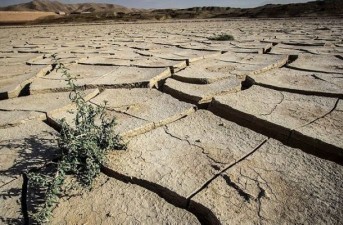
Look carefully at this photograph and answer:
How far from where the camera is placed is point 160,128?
1591 mm

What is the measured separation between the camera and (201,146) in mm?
1391

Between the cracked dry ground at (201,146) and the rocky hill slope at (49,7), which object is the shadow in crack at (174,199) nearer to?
the cracked dry ground at (201,146)

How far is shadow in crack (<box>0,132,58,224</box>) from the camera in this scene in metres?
1.03

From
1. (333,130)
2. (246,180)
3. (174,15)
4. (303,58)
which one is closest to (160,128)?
(246,180)

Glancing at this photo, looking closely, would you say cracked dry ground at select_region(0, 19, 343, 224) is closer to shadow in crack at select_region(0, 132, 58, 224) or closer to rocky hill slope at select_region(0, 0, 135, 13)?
shadow in crack at select_region(0, 132, 58, 224)

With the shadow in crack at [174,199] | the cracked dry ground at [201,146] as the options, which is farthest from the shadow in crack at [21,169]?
the shadow in crack at [174,199]

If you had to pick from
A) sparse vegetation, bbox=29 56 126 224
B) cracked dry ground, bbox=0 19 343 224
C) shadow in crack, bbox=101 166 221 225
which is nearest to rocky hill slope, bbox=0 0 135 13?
cracked dry ground, bbox=0 19 343 224

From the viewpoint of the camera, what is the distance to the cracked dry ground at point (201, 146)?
100 cm

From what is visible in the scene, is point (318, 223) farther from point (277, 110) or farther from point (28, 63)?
point (28, 63)

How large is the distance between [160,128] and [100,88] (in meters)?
0.99

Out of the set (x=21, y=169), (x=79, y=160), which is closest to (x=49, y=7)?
(x=21, y=169)

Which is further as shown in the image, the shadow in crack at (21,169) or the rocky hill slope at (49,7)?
the rocky hill slope at (49,7)

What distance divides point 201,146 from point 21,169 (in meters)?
0.80

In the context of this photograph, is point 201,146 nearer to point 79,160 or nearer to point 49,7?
point 79,160
